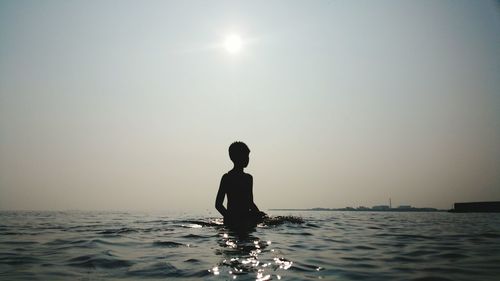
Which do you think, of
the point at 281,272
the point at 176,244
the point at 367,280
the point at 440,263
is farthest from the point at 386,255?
the point at 176,244

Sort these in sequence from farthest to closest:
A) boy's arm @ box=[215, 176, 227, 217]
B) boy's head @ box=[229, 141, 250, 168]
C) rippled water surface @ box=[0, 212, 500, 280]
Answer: boy's head @ box=[229, 141, 250, 168]
boy's arm @ box=[215, 176, 227, 217]
rippled water surface @ box=[0, 212, 500, 280]

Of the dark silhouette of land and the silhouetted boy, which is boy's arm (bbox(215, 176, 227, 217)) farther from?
the dark silhouette of land

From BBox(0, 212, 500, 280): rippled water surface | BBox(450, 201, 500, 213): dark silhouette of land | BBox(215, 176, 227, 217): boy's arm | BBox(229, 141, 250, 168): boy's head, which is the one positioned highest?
BBox(229, 141, 250, 168): boy's head

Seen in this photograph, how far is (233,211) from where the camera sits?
9328mm

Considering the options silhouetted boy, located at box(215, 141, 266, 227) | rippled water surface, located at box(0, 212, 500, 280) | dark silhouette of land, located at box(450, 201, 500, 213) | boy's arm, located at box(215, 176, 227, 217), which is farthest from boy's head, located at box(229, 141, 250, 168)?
dark silhouette of land, located at box(450, 201, 500, 213)

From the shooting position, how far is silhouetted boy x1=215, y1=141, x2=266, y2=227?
29.6 ft

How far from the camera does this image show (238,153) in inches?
358

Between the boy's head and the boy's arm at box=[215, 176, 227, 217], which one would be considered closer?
the boy's arm at box=[215, 176, 227, 217]

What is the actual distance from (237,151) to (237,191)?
115cm

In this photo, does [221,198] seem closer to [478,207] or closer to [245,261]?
[245,261]

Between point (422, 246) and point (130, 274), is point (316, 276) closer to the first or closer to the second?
point (130, 274)

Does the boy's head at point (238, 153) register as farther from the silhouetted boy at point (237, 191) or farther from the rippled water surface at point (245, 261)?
the rippled water surface at point (245, 261)

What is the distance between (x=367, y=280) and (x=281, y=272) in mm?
1032

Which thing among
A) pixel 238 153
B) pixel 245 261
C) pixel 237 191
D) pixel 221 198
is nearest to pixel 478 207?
pixel 237 191
